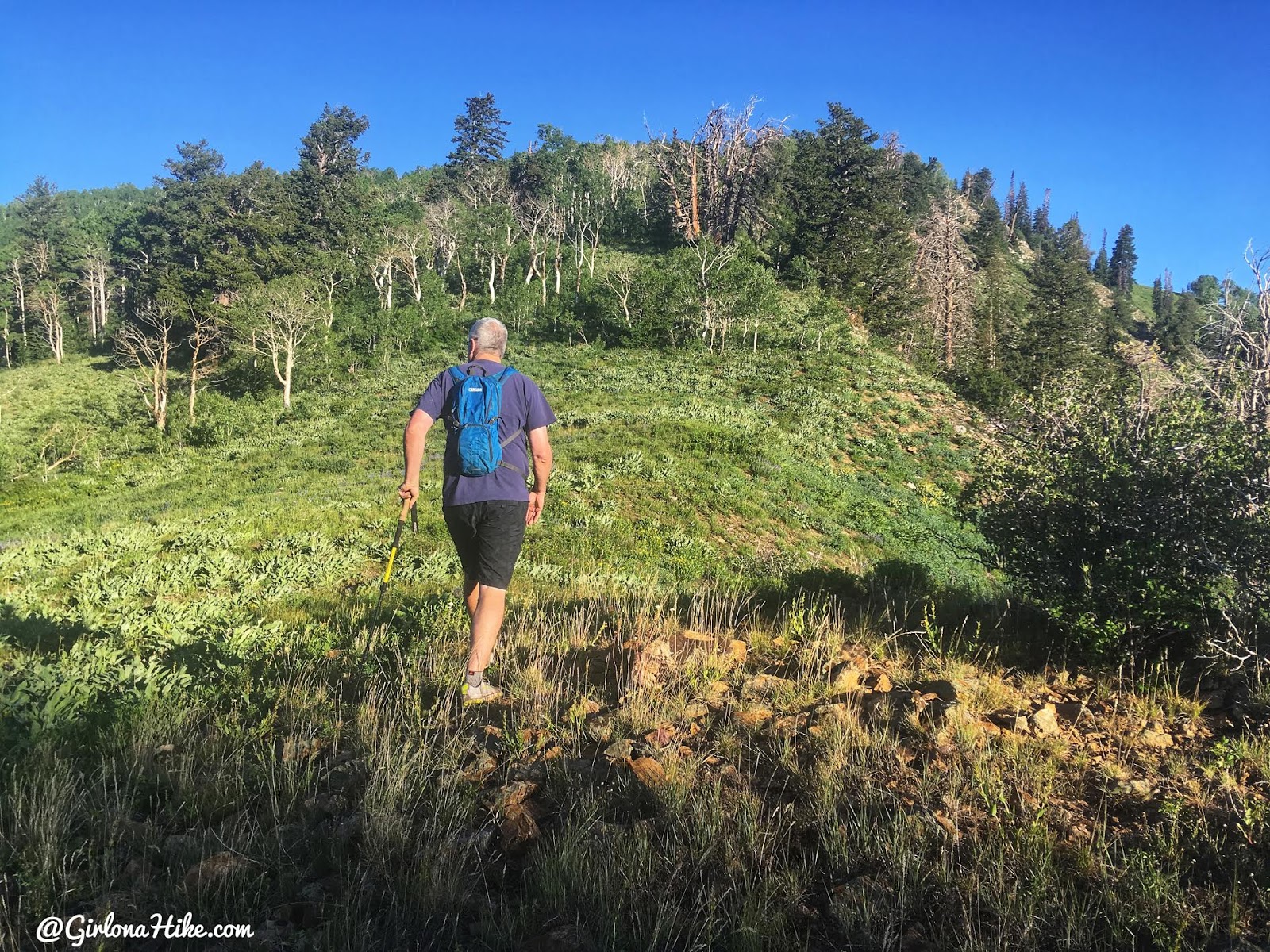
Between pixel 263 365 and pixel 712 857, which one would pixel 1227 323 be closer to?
pixel 712 857

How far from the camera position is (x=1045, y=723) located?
2.99 m

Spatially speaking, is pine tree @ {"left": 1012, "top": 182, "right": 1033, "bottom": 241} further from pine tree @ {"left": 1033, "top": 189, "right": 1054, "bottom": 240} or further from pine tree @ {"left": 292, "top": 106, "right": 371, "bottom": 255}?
pine tree @ {"left": 292, "top": 106, "right": 371, "bottom": 255}

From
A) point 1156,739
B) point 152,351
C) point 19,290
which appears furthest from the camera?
point 19,290

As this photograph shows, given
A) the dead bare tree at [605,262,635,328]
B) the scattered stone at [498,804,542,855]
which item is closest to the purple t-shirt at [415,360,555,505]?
the scattered stone at [498,804,542,855]

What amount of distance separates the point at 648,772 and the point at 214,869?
55.8 inches

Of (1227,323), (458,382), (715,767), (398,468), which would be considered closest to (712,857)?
(715,767)

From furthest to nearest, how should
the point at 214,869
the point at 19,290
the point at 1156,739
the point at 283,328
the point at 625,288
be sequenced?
the point at 19,290
the point at 625,288
the point at 283,328
the point at 1156,739
the point at 214,869

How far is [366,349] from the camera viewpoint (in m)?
38.6

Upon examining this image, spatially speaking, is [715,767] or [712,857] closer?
[712,857]

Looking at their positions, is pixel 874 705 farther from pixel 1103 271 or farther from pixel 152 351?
pixel 1103 271

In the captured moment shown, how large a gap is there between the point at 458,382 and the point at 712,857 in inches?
102

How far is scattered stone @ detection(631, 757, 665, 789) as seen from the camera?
8.38ft

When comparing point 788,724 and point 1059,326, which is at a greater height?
point 1059,326

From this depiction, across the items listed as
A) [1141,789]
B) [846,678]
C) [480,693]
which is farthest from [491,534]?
[1141,789]
